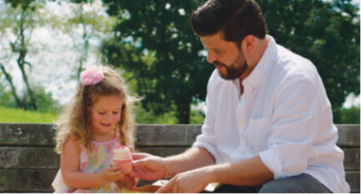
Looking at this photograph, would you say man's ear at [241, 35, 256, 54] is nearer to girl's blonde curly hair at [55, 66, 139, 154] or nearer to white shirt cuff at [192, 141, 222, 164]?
white shirt cuff at [192, 141, 222, 164]

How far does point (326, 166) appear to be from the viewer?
246cm

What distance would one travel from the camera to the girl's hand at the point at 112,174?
2.90 m

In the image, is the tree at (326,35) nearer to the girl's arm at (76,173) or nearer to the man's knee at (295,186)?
the girl's arm at (76,173)

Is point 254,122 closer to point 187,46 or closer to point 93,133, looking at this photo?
point 93,133

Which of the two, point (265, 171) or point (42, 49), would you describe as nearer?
point (265, 171)

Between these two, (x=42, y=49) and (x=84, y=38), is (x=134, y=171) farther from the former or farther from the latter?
(x=42, y=49)

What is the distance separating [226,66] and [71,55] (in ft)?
64.2

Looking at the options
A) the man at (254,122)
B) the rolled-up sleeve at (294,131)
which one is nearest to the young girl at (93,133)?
the man at (254,122)

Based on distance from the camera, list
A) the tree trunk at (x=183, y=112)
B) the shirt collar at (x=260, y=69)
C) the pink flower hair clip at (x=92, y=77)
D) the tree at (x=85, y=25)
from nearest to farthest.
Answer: the shirt collar at (x=260, y=69), the pink flower hair clip at (x=92, y=77), the tree trunk at (x=183, y=112), the tree at (x=85, y=25)

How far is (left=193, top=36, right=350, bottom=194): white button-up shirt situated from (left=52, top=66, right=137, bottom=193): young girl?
0.77 meters

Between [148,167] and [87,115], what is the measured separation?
688 mm

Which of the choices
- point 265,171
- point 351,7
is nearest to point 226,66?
point 265,171

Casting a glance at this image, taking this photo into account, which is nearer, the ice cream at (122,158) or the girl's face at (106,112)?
the ice cream at (122,158)

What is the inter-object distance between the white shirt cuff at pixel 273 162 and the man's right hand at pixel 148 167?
733 mm
